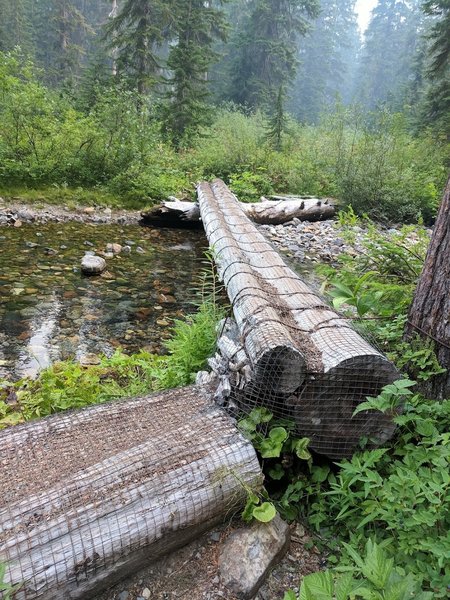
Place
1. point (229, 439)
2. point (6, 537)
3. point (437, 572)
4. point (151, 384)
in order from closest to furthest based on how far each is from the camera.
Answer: point (437, 572) < point (6, 537) < point (229, 439) < point (151, 384)

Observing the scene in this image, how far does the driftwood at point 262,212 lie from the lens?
8.95 m

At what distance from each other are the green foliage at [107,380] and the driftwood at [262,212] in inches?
223

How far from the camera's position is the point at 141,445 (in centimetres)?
206

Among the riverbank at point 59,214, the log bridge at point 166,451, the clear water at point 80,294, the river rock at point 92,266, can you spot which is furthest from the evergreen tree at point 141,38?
the log bridge at point 166,451

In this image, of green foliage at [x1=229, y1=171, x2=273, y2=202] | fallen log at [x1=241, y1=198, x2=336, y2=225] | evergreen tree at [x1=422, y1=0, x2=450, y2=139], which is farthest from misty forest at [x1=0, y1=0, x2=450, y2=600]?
evergreen tree at [x1=422, y1=0, x2=450, y2=139]

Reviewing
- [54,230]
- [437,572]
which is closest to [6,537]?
[437,572]

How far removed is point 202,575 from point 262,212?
825 centimetres

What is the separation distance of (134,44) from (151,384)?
16231 millimetres

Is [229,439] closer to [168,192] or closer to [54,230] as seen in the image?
[54,230]

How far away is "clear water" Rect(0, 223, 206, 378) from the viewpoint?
4277 mm

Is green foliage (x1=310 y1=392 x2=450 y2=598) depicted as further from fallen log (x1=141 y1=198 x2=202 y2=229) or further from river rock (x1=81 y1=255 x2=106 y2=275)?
fallen log (x1=141 y1=198 x2=202 y2=229)

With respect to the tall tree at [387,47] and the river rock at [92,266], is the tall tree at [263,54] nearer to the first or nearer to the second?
the tall tree at [387,47]

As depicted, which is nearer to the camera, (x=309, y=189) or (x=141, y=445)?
(x=141, y=445)

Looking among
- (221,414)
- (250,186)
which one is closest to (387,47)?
(250,186)
